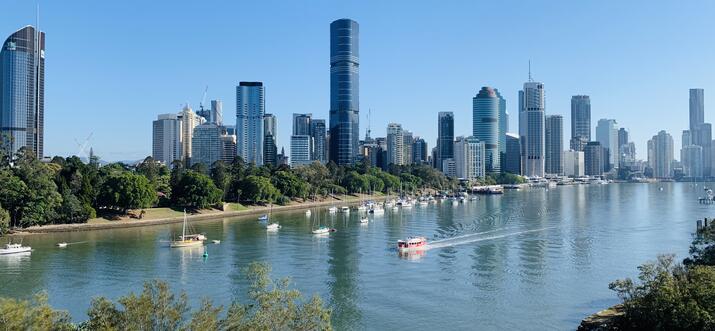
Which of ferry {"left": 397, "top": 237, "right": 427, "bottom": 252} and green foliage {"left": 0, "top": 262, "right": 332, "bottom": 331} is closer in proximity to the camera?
green foliage {"left": 0, "top": 262, "right": 332, "bottom": 331}

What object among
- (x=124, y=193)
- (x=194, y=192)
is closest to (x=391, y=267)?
(x=124, y=193)

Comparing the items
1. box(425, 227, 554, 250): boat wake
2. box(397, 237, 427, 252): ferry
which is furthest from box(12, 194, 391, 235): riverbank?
box(425, 227, 554, 250): boat wake

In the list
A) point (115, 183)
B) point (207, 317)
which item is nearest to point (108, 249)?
point (115, 183)

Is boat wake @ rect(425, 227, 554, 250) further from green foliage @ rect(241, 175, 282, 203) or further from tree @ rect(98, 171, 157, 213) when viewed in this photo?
green foliage @ rect(241, 175, 282, 203)

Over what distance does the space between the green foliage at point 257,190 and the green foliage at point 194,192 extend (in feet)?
37.3

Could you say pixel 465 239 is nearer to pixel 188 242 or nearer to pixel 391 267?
pixel 391 267

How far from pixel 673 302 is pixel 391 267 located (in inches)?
1213

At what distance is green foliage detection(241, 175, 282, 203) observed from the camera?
11575 cm

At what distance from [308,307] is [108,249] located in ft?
167

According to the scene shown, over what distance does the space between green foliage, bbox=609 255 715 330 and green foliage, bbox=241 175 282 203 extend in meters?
90.3

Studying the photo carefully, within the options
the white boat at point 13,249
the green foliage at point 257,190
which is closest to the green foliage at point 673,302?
the white boat at point 13,249

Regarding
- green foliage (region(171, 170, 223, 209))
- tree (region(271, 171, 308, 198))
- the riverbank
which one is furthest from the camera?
tree (region(271, 171, 308, 198))

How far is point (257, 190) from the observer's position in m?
116

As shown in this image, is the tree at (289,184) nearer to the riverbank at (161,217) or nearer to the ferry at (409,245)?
the riverbank at (161,217)
